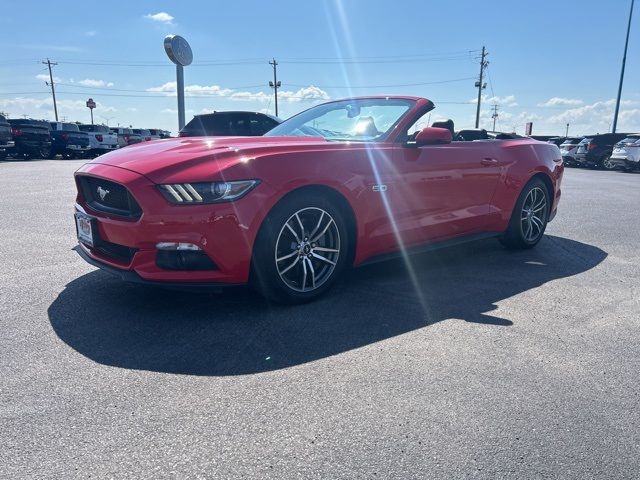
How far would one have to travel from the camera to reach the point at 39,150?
76.1ft

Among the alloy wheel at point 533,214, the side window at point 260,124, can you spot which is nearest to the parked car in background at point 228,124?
the side window at point 260,124

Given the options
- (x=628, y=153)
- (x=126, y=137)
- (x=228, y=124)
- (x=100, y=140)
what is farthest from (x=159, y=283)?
(x=126, y=137)

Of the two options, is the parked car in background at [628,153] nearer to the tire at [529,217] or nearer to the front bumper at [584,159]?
the front bumper at [584,159]

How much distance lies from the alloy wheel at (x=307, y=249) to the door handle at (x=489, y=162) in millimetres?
1917

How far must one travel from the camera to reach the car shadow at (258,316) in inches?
110

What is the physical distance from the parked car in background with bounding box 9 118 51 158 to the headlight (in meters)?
22.8

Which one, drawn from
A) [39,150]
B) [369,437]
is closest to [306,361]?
[369,437]

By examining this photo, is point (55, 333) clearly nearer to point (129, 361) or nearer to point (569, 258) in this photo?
point (129, 361)

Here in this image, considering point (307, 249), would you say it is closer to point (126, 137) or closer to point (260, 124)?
point (260, 124)

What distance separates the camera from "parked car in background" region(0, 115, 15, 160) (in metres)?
20.3

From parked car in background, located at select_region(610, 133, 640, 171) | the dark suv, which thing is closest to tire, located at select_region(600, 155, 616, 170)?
the dark suv

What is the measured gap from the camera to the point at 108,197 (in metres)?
3.36

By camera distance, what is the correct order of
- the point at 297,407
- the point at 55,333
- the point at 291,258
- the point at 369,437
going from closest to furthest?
the point at 369,437, the point at 297,407, the point at 55,333, the point at 291,258

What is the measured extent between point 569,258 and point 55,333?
190 inches
